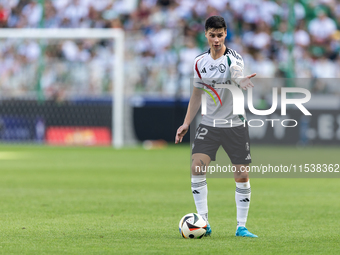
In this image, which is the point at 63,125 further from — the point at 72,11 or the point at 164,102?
the point at 72,11

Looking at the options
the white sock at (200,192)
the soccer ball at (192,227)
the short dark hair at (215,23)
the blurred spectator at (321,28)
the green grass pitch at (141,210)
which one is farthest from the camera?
the blurred spectator at (321,28)

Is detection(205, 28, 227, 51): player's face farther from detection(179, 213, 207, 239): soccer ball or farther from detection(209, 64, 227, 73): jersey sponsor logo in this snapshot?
detection(179, 213, 207, 239): soccer ball

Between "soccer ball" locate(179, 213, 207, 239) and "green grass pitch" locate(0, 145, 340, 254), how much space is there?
10cm

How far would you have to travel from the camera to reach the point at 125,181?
11.6 meters

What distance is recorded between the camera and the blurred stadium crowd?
2147 centimetres

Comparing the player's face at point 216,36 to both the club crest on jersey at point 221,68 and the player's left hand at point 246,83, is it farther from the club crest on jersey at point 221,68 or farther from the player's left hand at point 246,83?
the player's left hand at point 246,83

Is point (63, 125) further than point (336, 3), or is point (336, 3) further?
point (336, 3)

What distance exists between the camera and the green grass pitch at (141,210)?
17.5 ft

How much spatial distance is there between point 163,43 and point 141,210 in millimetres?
15539

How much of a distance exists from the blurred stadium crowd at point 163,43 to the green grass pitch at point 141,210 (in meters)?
6.45

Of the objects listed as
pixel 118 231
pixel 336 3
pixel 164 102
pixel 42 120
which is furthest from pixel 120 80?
pixel 118 231

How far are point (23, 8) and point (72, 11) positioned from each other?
190 centimetres

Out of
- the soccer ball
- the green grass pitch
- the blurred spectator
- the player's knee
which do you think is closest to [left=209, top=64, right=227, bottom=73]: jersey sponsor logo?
the player's knee

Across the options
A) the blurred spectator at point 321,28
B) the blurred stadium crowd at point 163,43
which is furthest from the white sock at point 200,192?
the blurred spectator at point 321,28
